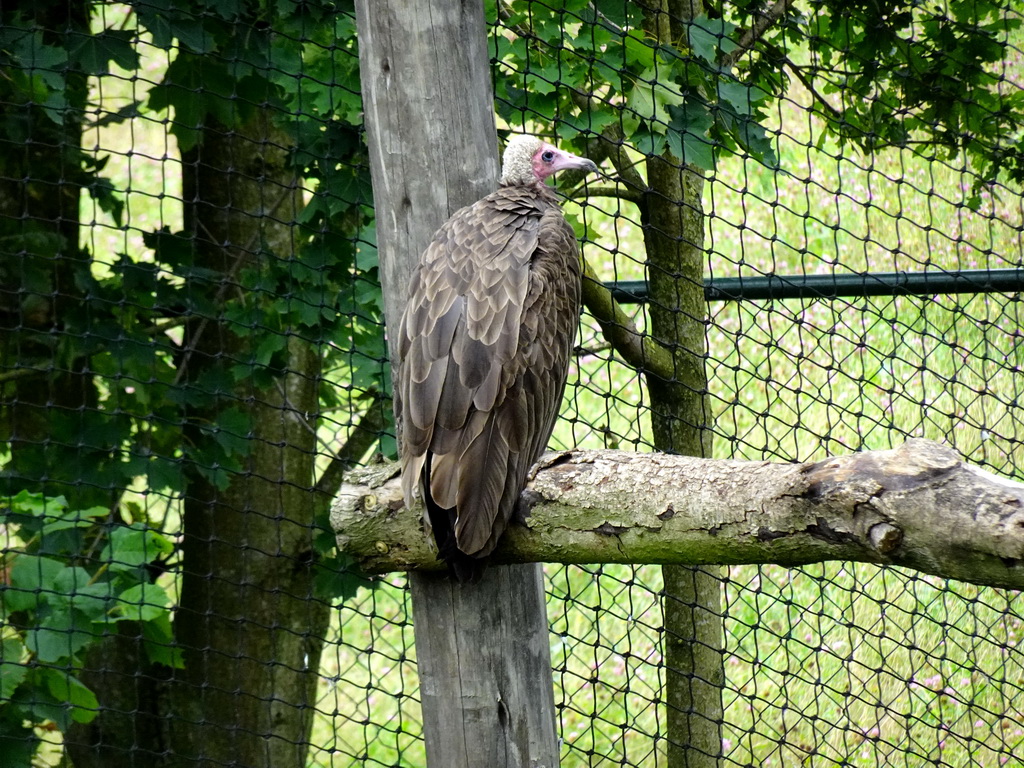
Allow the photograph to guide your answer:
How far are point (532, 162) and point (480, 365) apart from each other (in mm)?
576

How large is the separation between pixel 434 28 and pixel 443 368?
0.61m

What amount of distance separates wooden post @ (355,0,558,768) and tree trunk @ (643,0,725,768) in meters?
0.92

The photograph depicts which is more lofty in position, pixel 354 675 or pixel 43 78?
pixel 43 78

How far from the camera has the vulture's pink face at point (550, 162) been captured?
227cm

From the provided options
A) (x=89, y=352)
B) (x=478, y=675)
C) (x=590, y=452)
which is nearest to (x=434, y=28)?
(x=590, y=452)

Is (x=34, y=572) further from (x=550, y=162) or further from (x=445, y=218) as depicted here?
(x=550, y=162)

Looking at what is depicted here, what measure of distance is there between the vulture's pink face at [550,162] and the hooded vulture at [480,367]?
27 centimetres

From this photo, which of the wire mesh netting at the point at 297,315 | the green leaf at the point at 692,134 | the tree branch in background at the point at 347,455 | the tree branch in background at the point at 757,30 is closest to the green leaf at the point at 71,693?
the wire mesh netting at the point at 297,315

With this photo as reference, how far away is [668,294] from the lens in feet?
9.61

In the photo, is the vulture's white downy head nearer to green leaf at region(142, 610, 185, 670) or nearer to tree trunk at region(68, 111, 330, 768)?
tree trunk at region(68, 111, 330, 768)

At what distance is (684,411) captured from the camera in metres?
2.95

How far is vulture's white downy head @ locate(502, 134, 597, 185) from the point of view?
2.22 m

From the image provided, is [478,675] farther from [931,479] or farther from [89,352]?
[89,352]

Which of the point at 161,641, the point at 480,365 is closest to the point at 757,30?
the point at 480,365
